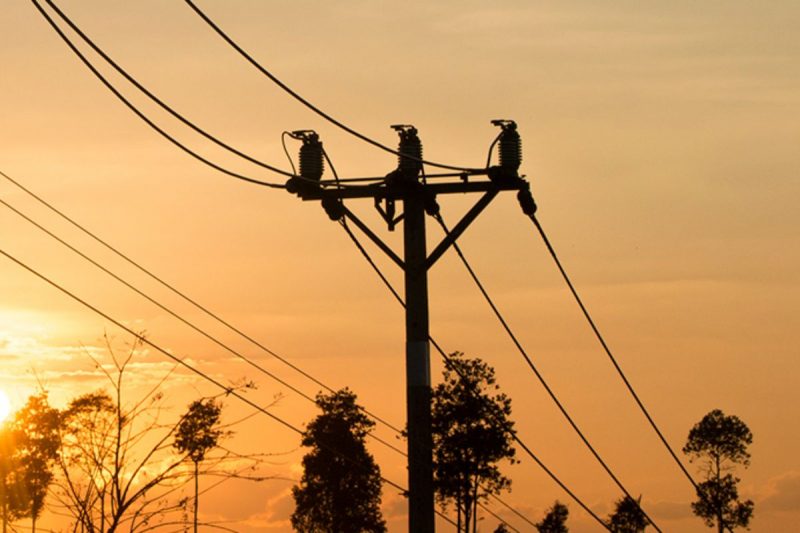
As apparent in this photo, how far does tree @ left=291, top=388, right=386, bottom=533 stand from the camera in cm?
9438

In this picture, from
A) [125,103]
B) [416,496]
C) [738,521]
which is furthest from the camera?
[738,521]

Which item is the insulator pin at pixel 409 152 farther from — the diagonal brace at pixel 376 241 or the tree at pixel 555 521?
the tree at pixel 555 521

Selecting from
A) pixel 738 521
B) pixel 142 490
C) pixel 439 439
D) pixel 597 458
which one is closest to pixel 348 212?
pixel 142 490

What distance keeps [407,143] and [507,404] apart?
208 ft

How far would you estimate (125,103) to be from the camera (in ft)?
59.4

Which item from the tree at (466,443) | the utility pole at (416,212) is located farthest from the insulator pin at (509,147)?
the tree at (466,443)

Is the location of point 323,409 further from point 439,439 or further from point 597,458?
point 597,458

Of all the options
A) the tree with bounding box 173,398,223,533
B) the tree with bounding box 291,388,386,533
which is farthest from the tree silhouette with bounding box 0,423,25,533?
the tree with bounding box 173,398,223,533

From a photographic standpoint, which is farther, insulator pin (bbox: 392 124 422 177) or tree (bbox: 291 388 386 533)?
tree (bbox: 291 388 386 533)

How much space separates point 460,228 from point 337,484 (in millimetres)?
76242

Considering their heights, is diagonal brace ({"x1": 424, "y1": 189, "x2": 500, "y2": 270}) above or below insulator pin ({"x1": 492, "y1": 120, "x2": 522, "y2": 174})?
below

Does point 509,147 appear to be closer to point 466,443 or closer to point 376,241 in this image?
point 376,241

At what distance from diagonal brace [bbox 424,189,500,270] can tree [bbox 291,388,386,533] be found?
236 feet

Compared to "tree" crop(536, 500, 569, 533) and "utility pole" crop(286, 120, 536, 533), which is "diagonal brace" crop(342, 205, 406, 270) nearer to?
"utility pole" crop(286, 120, 536, 533)
